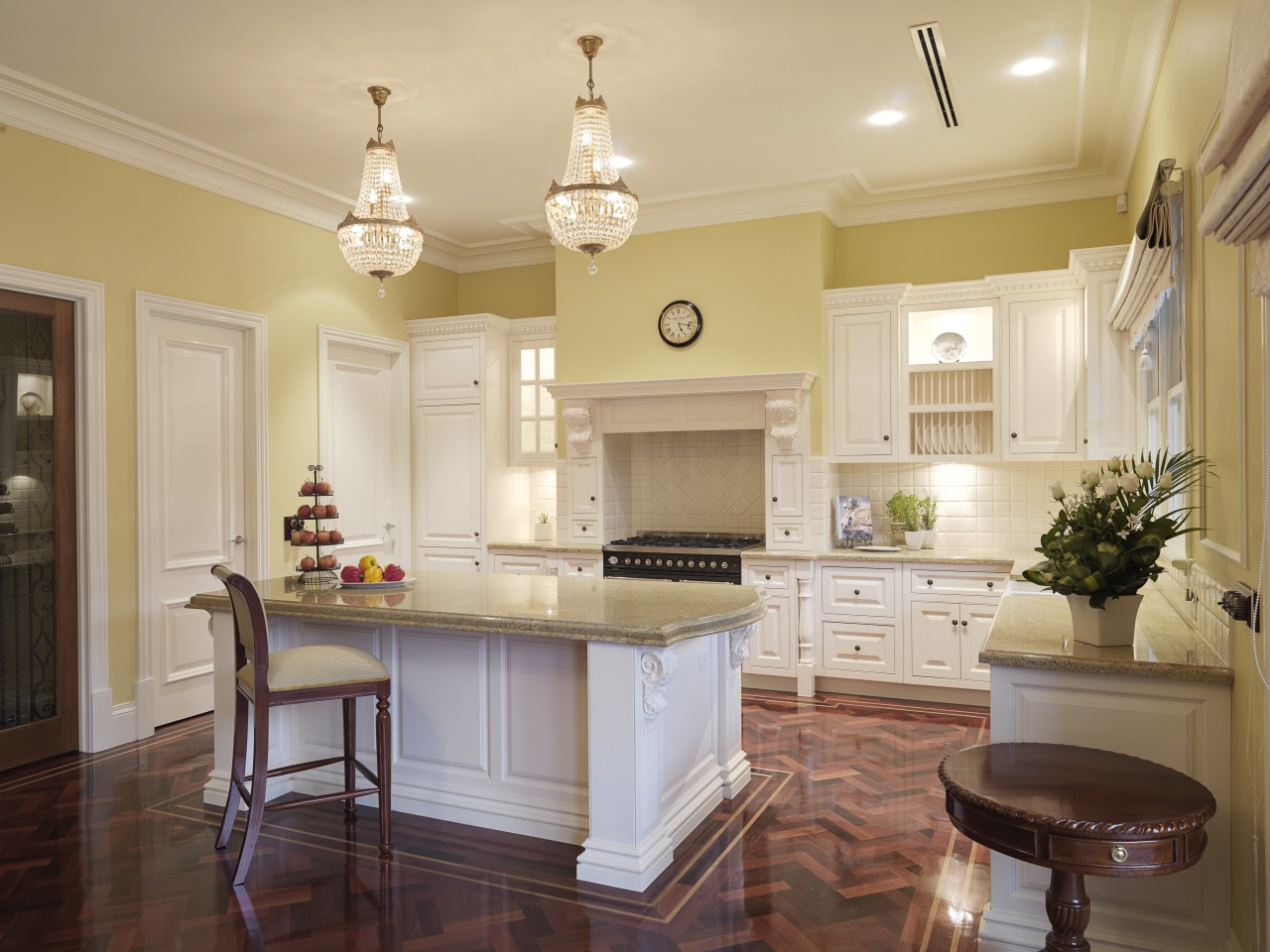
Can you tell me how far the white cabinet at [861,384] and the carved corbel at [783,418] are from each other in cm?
31

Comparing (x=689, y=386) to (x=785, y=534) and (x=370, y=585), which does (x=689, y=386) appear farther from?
(x=370, y=585)

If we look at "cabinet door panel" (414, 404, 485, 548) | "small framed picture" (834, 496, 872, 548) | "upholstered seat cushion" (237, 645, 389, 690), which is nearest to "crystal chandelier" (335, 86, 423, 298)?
"upholstered seat cushion" (237, 645, 389, 690)

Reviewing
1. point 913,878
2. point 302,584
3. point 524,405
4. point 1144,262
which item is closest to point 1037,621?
point 913,878

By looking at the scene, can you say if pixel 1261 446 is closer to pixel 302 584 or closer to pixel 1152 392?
pixel 1152 392

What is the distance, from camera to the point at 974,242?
582 cm

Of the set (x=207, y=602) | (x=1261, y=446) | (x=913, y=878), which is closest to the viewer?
(x=1261, y=446)

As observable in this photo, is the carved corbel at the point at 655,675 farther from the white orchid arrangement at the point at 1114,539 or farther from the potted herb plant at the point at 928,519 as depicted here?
the potted herb plant at the point at 928,519

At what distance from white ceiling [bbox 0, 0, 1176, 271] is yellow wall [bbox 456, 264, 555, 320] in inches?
42.0

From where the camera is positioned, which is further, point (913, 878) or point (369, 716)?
point (369, 716)

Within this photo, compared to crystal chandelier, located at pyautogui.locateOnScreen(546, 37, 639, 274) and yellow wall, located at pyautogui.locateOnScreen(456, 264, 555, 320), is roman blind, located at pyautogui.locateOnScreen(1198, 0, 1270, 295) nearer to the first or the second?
A: crystal chandelier, located at pyautogui.locateOnScreen(546, 37, 639, 274)

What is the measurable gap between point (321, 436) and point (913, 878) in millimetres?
4433

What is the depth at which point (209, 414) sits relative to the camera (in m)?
5.23

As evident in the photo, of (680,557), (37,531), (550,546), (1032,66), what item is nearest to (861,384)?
(680,557)

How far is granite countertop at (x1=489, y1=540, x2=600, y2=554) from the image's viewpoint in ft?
19.9
